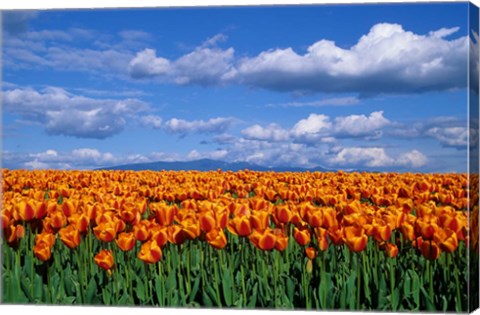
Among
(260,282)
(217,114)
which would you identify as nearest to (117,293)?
(260,282)

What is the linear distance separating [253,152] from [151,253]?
1160mm

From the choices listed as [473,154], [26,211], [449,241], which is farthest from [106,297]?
[473,154]

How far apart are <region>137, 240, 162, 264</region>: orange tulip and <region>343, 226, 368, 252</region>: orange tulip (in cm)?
125

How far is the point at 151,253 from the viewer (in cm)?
617

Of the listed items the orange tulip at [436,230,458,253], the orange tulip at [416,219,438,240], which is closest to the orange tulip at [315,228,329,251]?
the orange tulip at [416,219,438,240]

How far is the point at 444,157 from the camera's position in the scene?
6.32 meters

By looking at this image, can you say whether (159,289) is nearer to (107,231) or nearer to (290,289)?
(107,231)

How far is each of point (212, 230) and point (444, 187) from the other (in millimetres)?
1747

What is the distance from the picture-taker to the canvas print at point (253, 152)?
625cm

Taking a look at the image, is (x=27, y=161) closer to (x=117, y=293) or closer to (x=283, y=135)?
(x=117, y=293)

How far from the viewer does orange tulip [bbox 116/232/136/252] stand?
20.7 ft


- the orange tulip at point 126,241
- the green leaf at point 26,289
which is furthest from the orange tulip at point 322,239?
the green leaf at point 26,289

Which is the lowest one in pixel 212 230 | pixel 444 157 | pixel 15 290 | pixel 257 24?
pixel 15 290

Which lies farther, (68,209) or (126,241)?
(68,209)
